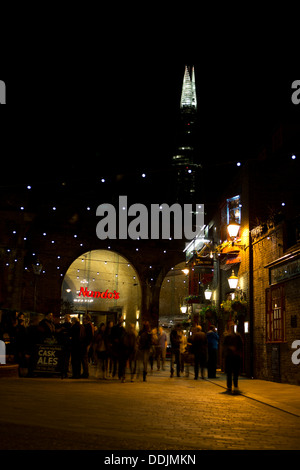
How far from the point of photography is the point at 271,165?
60.9 feet

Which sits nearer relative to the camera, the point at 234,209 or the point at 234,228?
the point at 234,228

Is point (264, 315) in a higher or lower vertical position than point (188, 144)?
lower

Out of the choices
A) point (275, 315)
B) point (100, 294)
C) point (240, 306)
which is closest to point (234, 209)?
point (240, 306)

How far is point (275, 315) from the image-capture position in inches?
632
